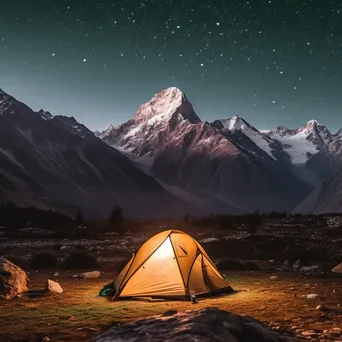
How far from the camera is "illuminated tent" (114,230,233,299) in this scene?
44.0 feet

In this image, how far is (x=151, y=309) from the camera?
1177 centimetres

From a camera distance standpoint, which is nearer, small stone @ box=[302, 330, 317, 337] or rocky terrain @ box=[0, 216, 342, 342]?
small stone @ box=[302, 330, 317, 337]

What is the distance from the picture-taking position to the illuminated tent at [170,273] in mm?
13398

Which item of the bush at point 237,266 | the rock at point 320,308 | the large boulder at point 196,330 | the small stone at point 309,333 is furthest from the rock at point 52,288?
the large boulder at point 196,330

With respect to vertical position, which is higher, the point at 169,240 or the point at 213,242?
the point at 169,240

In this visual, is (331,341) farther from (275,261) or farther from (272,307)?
(275,261)

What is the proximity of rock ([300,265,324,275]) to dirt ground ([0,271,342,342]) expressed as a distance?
2499 millimetres

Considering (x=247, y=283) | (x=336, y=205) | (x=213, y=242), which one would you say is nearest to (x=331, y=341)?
(x=247, y=283)

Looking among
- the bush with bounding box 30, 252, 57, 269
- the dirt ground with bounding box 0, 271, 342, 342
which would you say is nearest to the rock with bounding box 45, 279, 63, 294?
the dirt ground with bounding box 0, 271, 342, 342

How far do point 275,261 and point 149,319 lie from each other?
20.7 meters

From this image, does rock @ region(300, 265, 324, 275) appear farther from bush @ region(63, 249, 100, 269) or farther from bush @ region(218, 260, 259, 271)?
bush @ region(63, 249, 100, 269)

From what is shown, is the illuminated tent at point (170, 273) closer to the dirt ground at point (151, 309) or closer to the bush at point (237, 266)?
the dirt ground at point (151, 309)

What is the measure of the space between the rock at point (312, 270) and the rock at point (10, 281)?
475 inches

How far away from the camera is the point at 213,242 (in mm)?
34062
